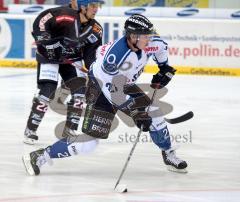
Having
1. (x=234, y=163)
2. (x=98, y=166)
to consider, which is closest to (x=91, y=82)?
(x=98, y=166)

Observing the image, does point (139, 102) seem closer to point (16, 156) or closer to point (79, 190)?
point (79, 190)

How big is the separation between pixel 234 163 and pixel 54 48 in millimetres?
1924

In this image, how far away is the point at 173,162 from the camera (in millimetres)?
5746

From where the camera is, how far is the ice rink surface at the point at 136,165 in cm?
493

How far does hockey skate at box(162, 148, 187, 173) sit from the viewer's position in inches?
226

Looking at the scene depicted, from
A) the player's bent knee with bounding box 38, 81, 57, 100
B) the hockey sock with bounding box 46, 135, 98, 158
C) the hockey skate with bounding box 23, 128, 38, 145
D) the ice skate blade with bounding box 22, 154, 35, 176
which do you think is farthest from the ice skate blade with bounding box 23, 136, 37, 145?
the hockey sock with bounding box 46, 135, 98, 158

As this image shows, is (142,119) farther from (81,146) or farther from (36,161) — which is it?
(36,161)

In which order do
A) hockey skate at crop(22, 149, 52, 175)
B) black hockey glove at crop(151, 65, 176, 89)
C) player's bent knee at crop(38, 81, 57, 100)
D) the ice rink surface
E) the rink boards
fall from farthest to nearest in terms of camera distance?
1. the rink boards
2. player's bent knee at crop(38, 81, 57, 100)
3. black hockey glove at crop(151, 65, 176, 89)
4. hockey skate at crop(22, 149, 52, 175)
5. the ice rink surface

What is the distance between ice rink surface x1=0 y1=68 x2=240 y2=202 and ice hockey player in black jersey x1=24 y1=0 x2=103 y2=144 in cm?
38

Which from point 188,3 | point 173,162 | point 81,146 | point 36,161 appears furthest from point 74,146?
point 188,3

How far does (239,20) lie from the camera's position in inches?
522

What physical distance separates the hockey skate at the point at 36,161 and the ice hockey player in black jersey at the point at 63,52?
1380 mm

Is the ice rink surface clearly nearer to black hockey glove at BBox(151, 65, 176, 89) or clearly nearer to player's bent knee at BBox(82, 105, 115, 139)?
player's bent knee at BBox(82, 105, 115, 139)

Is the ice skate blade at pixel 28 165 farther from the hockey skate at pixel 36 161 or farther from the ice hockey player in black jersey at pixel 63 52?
the ice hockey player in black jersey at pixel 63 52
